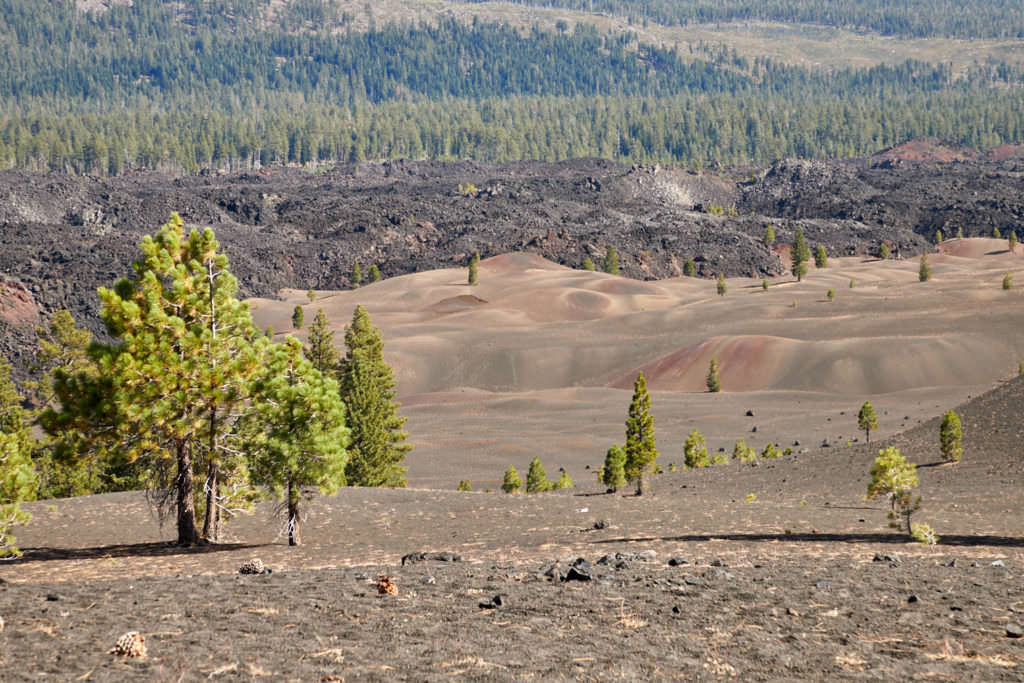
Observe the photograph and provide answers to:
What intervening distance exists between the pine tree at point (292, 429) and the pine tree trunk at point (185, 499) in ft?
4.95

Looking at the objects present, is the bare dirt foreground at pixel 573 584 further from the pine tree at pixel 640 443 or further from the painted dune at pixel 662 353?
the painted dune at pixel 662 353

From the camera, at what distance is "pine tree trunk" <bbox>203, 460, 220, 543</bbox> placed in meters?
27.4

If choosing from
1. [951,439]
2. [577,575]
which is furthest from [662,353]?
[577,575]

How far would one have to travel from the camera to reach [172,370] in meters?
25.6

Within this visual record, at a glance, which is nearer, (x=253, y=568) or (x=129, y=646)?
(x=129, y=646)

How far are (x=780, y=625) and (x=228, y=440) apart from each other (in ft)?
52.5

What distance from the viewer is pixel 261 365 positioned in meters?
26.9

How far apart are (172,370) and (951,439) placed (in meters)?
33.0

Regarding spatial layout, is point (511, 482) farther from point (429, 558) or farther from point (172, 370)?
point (429, 558)

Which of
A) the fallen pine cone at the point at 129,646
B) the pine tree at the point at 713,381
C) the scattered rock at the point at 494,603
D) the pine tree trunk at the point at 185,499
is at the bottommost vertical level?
the pine tree at the point at 713,381

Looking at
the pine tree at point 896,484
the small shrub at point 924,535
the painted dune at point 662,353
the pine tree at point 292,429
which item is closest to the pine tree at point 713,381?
the painted dune at point 662,353

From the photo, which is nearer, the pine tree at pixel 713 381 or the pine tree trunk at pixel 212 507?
the pine tree trunk at pixel 212 507

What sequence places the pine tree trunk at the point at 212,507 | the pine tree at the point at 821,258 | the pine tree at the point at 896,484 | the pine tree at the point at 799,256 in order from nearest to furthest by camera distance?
the pine tree trunk at the point at 212,507, the pine tree at the point at 896,484, the pine tree at the point at 799,256, the pine tree at the point at 821,258

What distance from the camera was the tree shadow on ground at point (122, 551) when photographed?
26.1 metres
